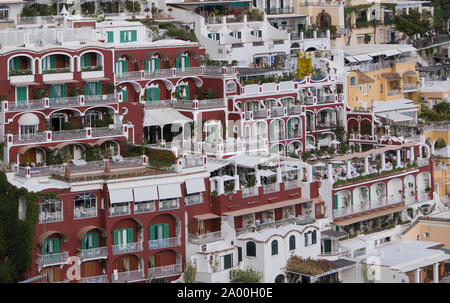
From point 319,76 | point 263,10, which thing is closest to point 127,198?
point 319,76

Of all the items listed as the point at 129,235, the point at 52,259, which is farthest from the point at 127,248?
the point at 52,259

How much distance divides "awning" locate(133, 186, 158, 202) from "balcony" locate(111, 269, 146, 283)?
3013 mm

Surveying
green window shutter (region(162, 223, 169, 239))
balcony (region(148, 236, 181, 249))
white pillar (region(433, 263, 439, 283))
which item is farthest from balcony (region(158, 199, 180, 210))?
white pillar (region(433, 263, 439, 283))

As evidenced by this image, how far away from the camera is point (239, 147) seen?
5578 cm

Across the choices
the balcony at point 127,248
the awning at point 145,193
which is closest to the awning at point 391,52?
the awning at point 145,193

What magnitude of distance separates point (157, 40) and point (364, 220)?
14953mm

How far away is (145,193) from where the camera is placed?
159 ft

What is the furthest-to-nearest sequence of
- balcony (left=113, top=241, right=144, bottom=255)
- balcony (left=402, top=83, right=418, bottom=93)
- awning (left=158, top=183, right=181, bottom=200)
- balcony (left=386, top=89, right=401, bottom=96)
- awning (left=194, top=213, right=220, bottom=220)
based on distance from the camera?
1. balcony (left=402, top=83, right=418, bottom=93)
2. balcony (left=386, top=89, right=401, bottom=96)
3. awning (left=194, top=213, right=220, bottom=220)
4. awning (left=158, top=183, right=181, bottom=200)
5. balcony (left=113, top=241, right=144, bottom=255)

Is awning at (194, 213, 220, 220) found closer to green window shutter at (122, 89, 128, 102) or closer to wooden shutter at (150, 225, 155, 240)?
wooden shutter at (150, 225, 155, 240)

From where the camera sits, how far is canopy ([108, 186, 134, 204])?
4753 centimetres

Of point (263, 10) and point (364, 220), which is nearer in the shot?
point (364, 220)

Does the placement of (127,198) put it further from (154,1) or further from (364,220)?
(154,1)

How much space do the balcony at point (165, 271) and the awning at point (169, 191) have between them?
293 cm

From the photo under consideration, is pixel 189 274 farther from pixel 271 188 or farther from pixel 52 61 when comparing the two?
pixel 52 61
